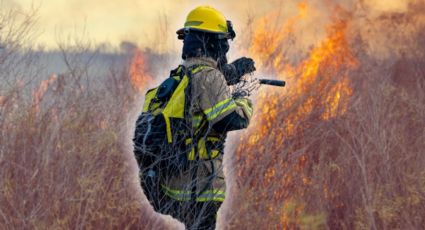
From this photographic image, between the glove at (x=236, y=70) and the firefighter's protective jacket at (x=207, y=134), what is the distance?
15 cm

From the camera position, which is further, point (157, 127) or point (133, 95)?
point (133, 95)

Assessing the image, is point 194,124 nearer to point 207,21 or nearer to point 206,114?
point 206,114

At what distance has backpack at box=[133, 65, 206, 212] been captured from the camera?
14.3ft

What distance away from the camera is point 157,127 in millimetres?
4395

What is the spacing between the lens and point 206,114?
425 centimetres

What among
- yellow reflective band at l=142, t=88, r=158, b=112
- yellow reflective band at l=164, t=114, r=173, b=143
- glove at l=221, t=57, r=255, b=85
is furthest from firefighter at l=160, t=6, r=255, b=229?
yellow reflective band at l=142, t=88, r=158, b=112

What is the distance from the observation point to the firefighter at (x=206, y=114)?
4.25 metres

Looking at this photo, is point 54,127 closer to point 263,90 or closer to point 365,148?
point 263,90

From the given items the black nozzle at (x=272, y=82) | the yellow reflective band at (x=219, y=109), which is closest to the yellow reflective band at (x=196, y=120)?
the yellow reflective band at (x=219, y=109)

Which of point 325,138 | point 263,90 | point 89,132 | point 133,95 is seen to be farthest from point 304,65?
point 89,132

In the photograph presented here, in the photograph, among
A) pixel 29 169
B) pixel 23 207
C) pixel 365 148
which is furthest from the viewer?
pixel 365 148

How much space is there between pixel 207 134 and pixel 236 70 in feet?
1.72

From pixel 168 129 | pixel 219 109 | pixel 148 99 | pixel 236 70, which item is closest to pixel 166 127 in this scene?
pixel 168 129

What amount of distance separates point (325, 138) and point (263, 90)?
1.94 metres
